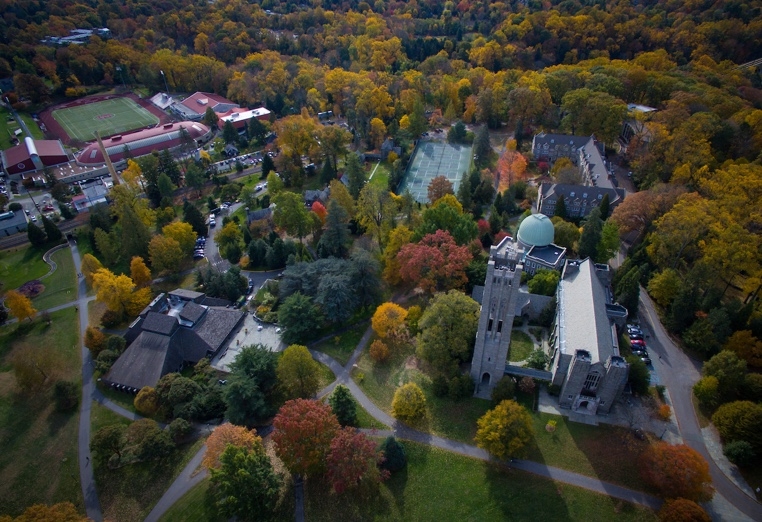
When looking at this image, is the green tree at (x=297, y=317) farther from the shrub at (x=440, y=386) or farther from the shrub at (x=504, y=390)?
the shrub at (x=504, y=390)

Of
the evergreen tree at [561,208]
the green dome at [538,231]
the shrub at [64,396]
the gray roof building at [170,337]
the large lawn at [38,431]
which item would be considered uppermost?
the green dome at [538,231]

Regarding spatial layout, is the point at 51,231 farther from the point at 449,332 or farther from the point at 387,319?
the point at 449,332

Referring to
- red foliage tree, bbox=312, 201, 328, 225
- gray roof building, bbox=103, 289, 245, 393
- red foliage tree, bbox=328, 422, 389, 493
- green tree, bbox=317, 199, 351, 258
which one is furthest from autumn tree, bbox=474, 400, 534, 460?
red foliage tree, bbox=312, 201, 328, 225

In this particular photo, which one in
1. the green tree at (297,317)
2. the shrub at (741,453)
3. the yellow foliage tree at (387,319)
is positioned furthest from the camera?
the green tree at (297,317)

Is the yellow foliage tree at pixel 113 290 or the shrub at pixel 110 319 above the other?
the yellow foliage tree at pixel 113 290

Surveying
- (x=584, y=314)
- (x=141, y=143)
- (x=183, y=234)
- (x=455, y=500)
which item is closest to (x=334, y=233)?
(x=183, y=234)

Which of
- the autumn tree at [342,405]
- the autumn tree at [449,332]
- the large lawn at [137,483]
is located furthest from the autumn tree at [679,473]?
the large lawn at [137,483]
